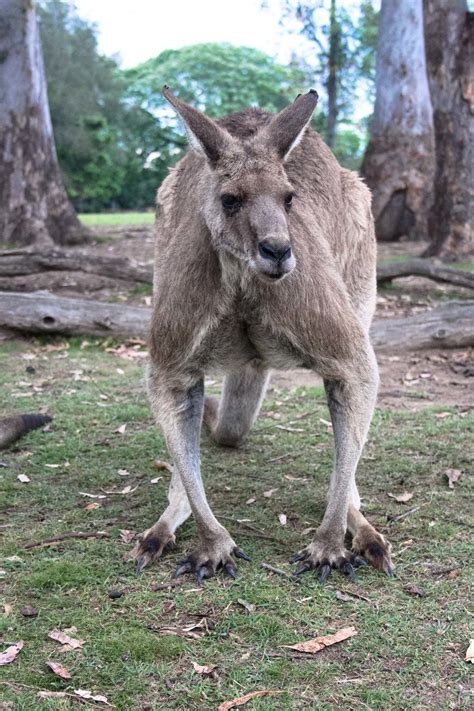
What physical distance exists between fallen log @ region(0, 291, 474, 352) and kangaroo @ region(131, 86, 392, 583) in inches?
132

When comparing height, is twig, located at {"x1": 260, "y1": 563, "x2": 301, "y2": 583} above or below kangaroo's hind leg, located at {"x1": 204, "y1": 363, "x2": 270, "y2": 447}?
below

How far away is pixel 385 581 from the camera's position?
3297mm

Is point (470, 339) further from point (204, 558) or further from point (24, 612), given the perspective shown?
point (24, 612)

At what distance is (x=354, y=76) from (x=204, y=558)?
104 feet

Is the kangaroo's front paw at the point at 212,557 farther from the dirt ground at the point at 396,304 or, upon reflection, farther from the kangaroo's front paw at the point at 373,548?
the dirt ground at the point at 396,304

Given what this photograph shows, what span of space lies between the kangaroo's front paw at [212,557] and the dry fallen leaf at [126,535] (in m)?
0.40

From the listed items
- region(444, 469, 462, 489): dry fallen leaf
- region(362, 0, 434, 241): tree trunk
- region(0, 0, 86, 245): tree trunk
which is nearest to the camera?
region(444, 469, 462, 489): dry fallen leaf

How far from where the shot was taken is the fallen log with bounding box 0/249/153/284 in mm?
8320

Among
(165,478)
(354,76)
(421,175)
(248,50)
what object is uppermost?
(248,50)

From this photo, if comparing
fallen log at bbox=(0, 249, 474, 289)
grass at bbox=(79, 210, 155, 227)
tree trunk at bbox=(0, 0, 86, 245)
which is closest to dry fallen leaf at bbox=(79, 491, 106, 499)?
fallen log at bbox=(0, 249, 474, 289)

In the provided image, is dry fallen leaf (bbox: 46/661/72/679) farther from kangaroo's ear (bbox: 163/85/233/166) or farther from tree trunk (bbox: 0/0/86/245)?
tree trunk (bbox: 0/0/86/245)

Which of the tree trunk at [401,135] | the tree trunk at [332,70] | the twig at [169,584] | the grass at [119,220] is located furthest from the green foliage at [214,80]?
the twig at [169,584]

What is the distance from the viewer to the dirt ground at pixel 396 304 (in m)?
6.14

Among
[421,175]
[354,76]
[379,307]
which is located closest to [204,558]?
[379,307]
